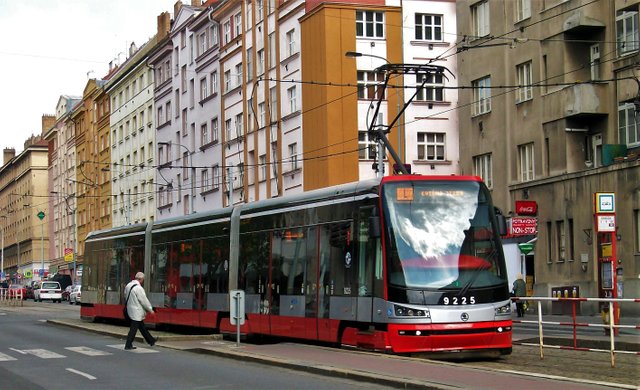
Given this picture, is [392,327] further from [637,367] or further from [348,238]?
[637,367]

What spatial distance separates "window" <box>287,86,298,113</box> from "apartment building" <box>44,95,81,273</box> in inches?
2035

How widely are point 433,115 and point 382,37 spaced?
179 inches

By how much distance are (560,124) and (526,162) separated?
10.5ft

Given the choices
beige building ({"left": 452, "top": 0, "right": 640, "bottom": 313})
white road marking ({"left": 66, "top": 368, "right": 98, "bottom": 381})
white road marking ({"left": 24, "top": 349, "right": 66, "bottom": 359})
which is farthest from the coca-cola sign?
white road marking ({"left": 66, "top": 368, "right": 98, "bottom": 381})

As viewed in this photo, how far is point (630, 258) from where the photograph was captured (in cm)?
3756

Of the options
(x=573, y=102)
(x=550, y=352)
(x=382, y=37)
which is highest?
(x=382, y=37)

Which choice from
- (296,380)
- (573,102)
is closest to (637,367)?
(296,380)

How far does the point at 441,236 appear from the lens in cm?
1877

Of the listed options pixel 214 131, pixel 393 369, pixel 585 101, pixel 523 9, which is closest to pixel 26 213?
pixel 214 131

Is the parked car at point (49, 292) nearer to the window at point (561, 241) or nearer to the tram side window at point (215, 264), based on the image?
the window at point (561, 241)

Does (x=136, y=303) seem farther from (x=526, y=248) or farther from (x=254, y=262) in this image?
(x=526, y=248)

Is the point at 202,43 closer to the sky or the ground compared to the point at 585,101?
closer to the sky

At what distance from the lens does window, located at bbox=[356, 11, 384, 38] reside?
54062mm

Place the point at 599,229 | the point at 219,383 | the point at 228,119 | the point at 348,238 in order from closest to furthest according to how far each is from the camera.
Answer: the point at 219,383 < the point at 348,238 < the point at 599,229 < the point at 228,119
